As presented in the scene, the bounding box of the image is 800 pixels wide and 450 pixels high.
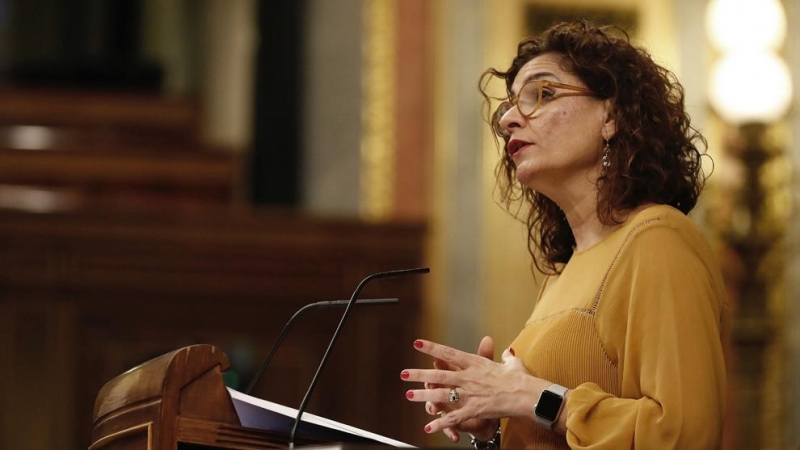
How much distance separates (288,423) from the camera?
188 cm

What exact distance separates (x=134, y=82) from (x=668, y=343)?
5.70 m

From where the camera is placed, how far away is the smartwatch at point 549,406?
1.76m

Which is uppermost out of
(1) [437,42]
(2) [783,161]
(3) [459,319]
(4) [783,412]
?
(1) [437,42]

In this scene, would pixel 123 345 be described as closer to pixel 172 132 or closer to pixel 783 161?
pixel 172 132

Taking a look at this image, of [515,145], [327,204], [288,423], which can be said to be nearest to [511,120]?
[515,145]

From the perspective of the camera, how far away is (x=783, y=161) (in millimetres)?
5805

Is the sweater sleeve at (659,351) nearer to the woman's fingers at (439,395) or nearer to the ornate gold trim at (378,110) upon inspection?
the woman's fingers at (439,395)

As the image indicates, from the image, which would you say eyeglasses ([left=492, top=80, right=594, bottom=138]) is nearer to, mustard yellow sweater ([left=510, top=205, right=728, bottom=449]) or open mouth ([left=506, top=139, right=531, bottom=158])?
open mouth ([left=506, top=139, right=531, bottom=158])

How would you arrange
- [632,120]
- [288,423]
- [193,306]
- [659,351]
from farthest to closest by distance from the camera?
[193,306] → [632,120] → [288,423] → [659,351]

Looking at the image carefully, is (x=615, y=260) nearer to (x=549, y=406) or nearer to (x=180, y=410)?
(x=549, y=406)

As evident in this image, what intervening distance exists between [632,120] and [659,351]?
446 millimetres

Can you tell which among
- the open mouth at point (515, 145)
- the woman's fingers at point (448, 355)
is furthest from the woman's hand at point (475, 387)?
the open mouth at point (515, 145)

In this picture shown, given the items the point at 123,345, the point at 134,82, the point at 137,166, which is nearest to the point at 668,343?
the point at 123,345

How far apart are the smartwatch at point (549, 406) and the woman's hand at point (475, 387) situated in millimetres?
11
